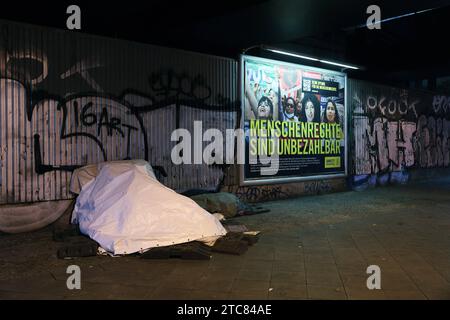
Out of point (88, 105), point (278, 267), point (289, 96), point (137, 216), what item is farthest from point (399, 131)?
point (137, 216)

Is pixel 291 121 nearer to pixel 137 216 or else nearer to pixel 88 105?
pixel 88 105

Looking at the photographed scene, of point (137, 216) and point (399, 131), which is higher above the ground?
point (399, 131)

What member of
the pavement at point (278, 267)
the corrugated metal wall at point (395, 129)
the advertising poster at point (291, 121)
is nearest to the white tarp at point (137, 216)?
the pavement at point (278, 267)

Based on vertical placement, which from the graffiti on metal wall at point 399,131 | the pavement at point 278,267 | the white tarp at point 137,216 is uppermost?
the graffiti on metal wall at point 399,131

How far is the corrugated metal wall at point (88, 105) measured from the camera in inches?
299

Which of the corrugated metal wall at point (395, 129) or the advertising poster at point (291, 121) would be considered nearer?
the advertising poster at point (291, 121)

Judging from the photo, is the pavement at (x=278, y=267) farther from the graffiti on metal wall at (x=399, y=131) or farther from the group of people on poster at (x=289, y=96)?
the graffiti on metal wall at (x=399, y=131)

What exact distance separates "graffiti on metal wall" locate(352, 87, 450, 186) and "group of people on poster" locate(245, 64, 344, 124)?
5.29 ft

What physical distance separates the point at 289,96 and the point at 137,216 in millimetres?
7285

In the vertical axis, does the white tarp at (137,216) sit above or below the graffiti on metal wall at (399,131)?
below

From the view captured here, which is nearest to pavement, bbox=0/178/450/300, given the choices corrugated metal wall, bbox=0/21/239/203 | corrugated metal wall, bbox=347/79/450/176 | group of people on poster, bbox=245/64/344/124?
corrugated metal wall, bbox=0/21/239/203

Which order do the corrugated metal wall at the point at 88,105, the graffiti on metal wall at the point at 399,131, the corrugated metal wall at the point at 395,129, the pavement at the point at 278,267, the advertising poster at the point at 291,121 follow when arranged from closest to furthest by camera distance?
the pavement at the point at 278,267 < the corrugated metal wall at the point at 88,105 < the advertising poster at the point at 291,121 < the corrugated metal wall at the point at 395,129 < the graffiti on metal wall at the point at 399,131

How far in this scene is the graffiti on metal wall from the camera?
1484 centimetres

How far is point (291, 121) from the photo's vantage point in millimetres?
12273
